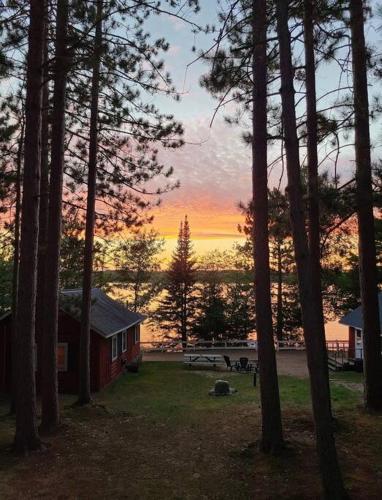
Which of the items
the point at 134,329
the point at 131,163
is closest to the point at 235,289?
the point at 134,329

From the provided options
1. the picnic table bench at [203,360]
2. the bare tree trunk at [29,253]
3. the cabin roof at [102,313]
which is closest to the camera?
the bare tree trunk at [29,253]

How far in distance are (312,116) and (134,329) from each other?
18.4m

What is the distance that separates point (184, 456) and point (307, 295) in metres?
4.32

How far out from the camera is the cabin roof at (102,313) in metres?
17.5

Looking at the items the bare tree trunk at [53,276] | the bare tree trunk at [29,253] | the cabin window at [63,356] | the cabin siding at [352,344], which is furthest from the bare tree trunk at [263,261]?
the cabin siding at [352,344]

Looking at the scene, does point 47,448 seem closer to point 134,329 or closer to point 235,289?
point 134,329

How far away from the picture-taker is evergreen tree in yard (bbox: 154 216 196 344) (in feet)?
127

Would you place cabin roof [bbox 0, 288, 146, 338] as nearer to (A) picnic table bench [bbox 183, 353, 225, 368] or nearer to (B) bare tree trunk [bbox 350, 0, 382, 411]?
(A) picnic table bench [bbox 183, 353, 225, 368]

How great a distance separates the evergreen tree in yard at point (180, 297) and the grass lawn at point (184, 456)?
24337 mm

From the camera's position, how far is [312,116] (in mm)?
9727

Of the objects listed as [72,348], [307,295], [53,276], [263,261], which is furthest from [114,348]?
[307,295]

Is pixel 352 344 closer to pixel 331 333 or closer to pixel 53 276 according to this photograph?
pixel 53 276

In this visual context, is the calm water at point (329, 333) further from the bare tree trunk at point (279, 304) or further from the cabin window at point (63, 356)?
the cabin window at point (63, 356)

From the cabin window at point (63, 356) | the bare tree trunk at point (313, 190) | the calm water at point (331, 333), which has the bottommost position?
the calm water at point (331, 333)
